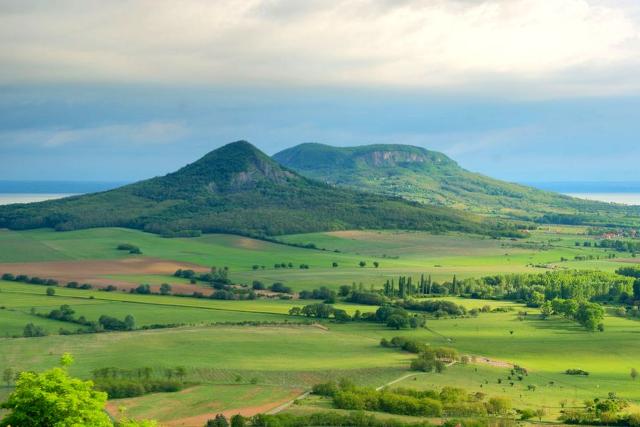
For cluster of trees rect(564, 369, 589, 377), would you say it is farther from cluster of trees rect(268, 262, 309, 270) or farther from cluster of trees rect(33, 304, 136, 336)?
cluster of trees rect(268, 262, 309, 270)

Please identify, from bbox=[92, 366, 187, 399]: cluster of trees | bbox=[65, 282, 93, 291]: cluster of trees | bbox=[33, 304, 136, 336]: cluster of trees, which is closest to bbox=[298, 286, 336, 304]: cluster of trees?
bbox=[65, 282, 93, 291]: cluster of trees

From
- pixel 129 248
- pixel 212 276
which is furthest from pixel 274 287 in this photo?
pixel 129 248

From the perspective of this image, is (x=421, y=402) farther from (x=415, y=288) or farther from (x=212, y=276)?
(x=212, y=276)

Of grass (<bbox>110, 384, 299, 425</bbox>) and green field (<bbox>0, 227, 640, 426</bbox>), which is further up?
green field (<bbox>0, 227, 640, 426</bbox>)

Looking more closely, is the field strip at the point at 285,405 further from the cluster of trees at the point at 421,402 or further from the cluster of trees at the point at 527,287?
the cluster of trees at the point at 527,287

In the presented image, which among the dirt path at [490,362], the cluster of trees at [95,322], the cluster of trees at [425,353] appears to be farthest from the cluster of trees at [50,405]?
the cluster of trees at [95,322]
